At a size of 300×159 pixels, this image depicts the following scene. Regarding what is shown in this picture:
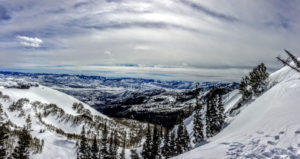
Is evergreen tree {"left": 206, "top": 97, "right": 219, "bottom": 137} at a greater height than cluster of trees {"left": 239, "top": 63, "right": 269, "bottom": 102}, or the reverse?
cluster of trees {"left": 239, "top": 63, "right": 269, "bottom": 102}

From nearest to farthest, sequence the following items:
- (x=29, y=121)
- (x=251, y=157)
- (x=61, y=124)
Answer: (x=251, y=157), (x=29, y=121), (x=61, y=124)

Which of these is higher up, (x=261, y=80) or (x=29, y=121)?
(x=261, y=80)

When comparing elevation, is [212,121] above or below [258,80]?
below

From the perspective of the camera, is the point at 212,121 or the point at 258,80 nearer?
the point at 212,121

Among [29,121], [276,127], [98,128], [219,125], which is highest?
[276,127]

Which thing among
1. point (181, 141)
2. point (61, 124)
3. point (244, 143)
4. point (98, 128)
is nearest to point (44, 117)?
point (61, 124)

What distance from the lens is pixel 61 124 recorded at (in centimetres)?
19588

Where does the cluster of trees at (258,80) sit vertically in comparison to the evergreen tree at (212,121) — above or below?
above

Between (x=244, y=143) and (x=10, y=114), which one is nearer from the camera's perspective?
(x=244, y=143)

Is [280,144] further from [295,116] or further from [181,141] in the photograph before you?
[181,141]

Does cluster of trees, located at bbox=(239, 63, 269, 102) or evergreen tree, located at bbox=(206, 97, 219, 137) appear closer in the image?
evergreen tree, located at bbox=(206, 97, 219, 137)

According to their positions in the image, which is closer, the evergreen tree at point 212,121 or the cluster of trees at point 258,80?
the evergreen tree at point 212,121

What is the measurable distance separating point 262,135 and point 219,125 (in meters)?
36.5

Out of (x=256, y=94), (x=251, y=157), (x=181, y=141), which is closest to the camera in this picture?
(x=251, y=157)
